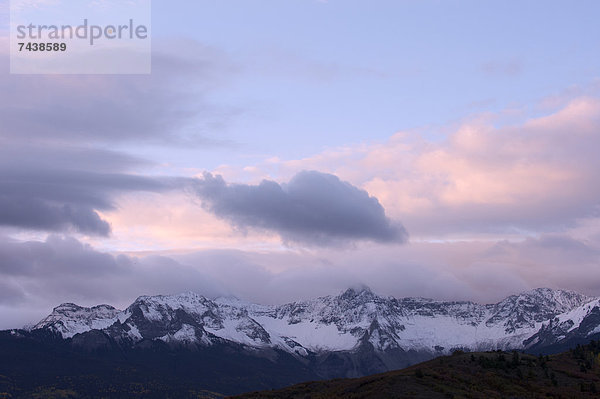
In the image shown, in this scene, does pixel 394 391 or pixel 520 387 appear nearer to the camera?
pixel 394 391

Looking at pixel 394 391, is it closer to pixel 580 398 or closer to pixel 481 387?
pixel 481 387

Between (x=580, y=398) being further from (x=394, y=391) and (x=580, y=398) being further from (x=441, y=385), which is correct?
(x=394, y=391)

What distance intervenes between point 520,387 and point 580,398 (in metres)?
15.1

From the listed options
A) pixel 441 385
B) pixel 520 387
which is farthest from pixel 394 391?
pixel 520 387

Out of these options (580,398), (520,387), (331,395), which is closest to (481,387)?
(520,387)

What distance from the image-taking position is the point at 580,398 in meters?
192

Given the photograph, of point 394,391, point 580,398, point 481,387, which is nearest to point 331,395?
point 394,391

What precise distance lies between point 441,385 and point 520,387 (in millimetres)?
26080

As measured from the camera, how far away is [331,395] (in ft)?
644

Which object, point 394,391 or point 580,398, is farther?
point 580,398

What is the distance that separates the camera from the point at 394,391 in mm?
177625

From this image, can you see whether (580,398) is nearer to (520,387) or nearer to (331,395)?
(520,387)

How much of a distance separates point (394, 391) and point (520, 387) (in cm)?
4088

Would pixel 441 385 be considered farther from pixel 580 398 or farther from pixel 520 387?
pixel 580 398
